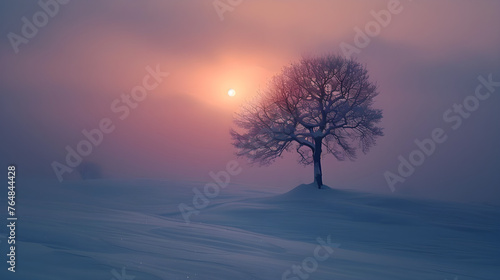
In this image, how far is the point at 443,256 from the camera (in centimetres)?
1264

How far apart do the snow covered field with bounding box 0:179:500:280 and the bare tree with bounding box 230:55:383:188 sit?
3.12m

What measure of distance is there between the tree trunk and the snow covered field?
101 centimetres

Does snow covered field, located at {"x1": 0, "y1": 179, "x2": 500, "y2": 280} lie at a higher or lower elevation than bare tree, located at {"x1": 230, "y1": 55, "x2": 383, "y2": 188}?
lower

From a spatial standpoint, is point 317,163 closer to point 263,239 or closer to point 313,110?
point 313,110

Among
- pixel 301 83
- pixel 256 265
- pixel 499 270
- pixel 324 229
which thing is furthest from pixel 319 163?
pixel 256 265

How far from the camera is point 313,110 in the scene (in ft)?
80.7

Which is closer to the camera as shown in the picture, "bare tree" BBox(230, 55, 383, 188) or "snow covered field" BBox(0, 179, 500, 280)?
"snow covered field" BBox(0, 179, 500, 280)

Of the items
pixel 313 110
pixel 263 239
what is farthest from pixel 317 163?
pixel 263 239

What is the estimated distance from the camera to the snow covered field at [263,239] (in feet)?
18.0

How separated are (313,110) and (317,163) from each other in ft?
10.4

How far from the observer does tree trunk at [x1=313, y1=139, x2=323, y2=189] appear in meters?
24.6

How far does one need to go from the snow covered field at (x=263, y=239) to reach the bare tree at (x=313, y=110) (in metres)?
3.12

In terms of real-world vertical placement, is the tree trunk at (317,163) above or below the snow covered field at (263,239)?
above

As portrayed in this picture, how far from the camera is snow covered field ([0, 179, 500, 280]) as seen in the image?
18.0ft
